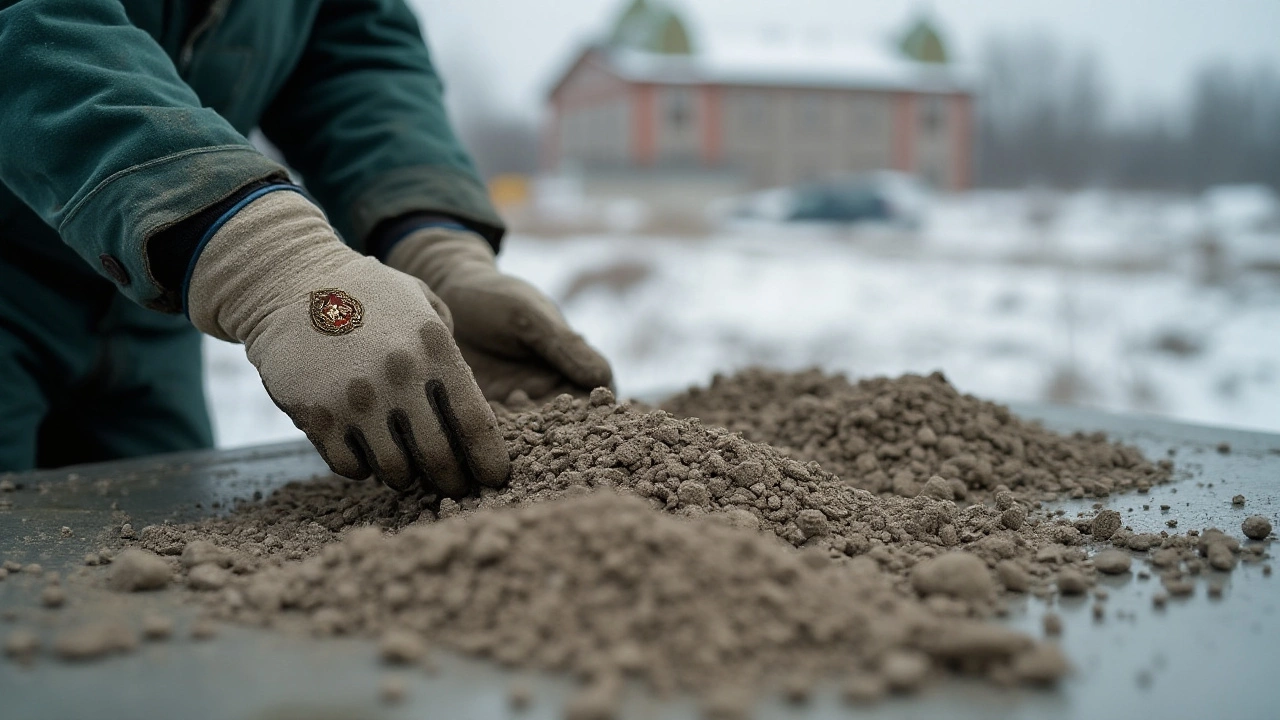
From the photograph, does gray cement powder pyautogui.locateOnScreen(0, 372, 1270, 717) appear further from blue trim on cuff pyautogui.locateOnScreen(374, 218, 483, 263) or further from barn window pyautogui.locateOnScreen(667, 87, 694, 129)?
barn window pyautogui.locateOnScreen(667, 87, 694, 129)

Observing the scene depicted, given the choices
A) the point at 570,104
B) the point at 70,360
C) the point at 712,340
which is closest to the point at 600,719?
the point at 70,360

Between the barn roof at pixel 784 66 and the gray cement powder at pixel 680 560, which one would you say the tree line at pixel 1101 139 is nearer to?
the barn roof at pixel 784 66

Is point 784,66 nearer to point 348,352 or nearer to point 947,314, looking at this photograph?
point 947,314

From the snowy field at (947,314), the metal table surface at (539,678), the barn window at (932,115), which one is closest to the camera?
the metal table surface at (539,678)

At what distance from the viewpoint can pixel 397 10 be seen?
1.78 m

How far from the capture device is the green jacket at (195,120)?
1.09 m

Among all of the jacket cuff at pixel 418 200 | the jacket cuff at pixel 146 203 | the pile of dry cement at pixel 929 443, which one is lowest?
the pile of dry cement at pixel 929 443

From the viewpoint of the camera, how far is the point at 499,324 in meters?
1.43

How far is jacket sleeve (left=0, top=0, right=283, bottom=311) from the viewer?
3.54ft

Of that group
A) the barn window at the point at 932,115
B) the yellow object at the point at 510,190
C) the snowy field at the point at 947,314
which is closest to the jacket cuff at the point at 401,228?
the snowy field at the point at 947,314

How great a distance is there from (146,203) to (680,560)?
745mm

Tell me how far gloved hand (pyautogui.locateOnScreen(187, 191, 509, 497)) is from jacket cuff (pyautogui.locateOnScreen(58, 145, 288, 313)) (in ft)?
0.13

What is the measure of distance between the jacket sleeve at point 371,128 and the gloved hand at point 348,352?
46 cm

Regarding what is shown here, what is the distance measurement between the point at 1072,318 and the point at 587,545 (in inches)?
227
